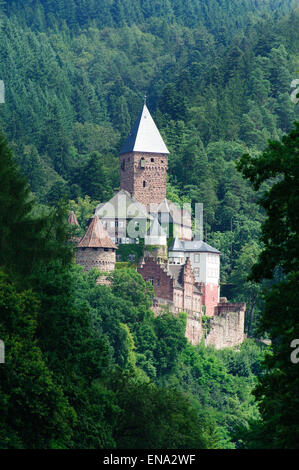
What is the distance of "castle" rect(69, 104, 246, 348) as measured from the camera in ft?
294

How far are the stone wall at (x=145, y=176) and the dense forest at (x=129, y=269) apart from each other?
4.12 metres

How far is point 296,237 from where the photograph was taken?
2464cm

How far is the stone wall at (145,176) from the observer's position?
346 feet

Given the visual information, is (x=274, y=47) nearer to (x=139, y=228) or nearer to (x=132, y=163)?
(x=132, y=163)

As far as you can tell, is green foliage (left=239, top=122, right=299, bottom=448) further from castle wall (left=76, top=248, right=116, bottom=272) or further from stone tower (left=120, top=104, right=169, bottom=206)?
stone tower (left=120, top=104, right=169, bottom=206)

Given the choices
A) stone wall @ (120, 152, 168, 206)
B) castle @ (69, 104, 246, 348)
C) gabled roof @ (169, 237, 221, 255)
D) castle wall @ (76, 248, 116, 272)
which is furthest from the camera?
stone wall @ (120, 152, 168, 206)

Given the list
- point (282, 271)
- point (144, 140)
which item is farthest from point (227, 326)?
point (282, 271)

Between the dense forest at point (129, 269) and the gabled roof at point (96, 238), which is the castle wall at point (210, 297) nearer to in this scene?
the dense forest at point (129, 269)

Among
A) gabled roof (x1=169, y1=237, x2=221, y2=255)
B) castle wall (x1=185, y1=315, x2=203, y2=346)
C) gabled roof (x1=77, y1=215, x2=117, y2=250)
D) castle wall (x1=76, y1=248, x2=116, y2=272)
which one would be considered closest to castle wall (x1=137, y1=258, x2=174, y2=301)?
castle wall (x1=185, y1=315, x2=203, y2=346)

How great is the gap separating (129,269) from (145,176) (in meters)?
18.8

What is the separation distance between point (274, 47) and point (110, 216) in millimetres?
59662

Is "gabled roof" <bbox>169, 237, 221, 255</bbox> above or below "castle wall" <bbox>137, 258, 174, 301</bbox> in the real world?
above

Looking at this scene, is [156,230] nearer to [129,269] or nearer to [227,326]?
[129,269]
